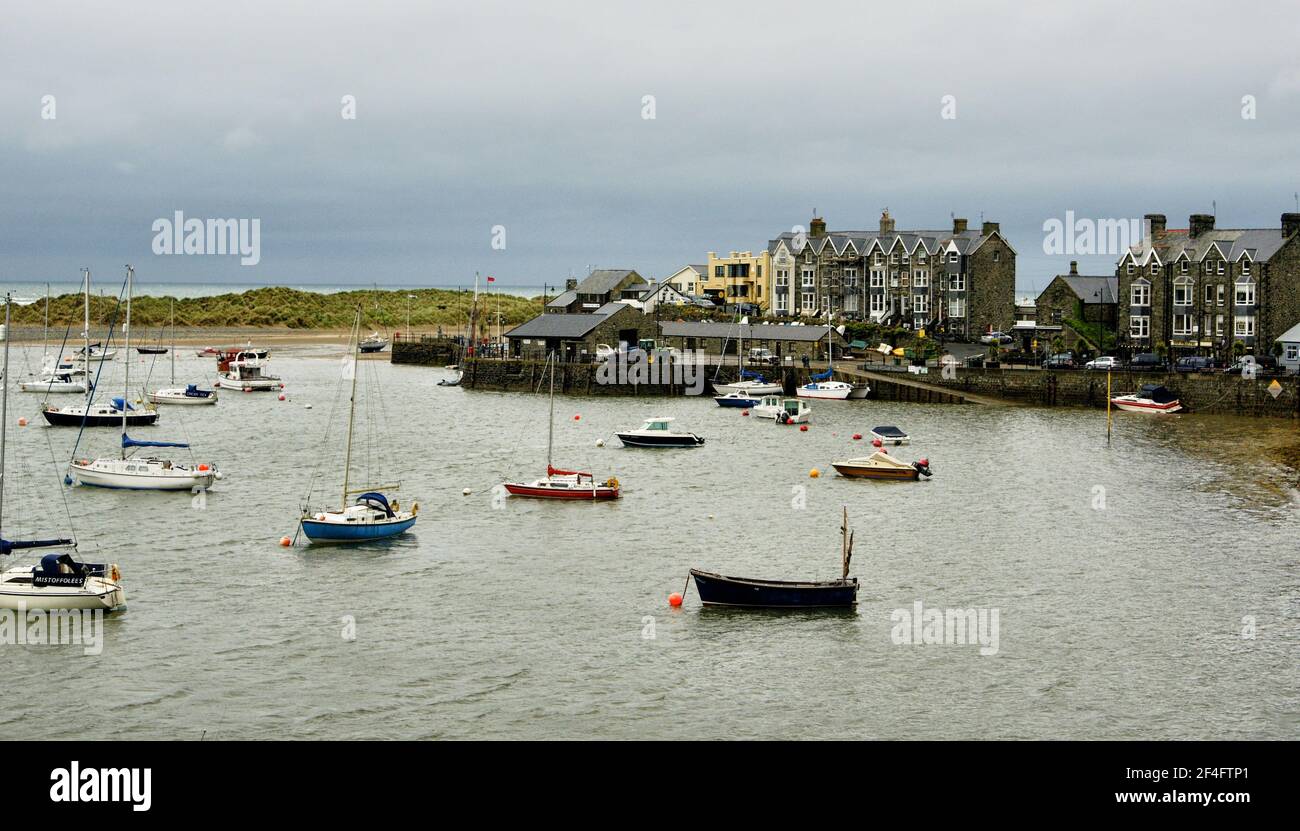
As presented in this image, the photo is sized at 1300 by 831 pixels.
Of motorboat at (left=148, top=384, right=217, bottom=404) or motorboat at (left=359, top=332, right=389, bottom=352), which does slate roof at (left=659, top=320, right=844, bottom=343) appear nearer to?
motorboat at (left=148, top=384, right=217, bottom=404)

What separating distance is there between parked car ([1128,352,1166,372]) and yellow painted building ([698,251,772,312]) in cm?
4277

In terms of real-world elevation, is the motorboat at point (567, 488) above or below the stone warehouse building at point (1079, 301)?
below

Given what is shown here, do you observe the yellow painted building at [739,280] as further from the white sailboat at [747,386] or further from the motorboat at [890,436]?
the motorboat at [890,436]

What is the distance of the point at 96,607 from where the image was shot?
27953 mm

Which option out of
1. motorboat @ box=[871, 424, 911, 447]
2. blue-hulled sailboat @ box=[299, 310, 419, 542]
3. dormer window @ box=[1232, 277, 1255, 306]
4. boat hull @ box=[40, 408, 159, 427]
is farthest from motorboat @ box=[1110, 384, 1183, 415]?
boat hull @ box=[40, 408, 159, 427]

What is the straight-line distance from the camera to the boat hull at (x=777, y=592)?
94.9 feet

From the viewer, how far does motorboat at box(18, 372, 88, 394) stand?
8162 cm

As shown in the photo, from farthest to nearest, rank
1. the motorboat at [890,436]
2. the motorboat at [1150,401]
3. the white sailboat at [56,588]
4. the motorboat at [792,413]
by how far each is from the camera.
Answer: the motorboat at [1150,401]
the motorboat at [792,413]
the motorboat at [890,436]
the white sailboat at [56,588]

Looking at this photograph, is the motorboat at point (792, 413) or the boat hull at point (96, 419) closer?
the boat hull at point (96, 419)

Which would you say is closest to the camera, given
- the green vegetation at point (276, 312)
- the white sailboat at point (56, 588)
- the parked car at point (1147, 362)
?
the white sailboat at point (56, 588)

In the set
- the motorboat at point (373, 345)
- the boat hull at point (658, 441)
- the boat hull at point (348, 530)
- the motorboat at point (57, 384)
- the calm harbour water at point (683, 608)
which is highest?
the motorboat at point (373, 345)

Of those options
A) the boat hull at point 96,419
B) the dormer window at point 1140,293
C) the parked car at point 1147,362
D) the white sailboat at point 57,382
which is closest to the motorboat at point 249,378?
the white sailboat at point 57,382

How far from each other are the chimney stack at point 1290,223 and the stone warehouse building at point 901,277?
2255 centimetres

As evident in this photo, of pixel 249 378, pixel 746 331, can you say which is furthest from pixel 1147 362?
pixel 249 378
